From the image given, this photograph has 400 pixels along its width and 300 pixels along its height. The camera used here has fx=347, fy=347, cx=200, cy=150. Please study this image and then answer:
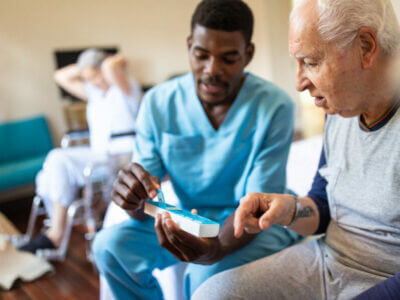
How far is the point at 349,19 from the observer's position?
69cm

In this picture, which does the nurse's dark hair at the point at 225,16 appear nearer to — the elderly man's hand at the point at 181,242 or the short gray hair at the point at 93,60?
the elderly man's hand at the point at 181,242

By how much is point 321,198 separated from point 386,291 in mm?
367

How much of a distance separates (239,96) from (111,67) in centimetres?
161

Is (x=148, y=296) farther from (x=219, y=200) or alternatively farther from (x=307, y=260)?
(x=307, y=260)

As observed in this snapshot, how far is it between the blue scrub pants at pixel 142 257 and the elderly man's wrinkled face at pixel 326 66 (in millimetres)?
459

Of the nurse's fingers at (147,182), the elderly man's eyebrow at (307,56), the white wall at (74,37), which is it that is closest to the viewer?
the elderly man's eyebrow at (307,56)

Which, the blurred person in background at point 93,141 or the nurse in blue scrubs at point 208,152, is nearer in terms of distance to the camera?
the nurse in blue scrubs at point 208,152

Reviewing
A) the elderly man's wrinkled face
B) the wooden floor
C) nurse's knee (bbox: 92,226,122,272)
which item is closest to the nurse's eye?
the elderly man's wrinkled face

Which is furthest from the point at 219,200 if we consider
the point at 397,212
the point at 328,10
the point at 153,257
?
the point at 328,10

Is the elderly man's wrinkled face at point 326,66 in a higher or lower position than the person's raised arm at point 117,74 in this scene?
higher

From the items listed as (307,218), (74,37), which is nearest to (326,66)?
(307,218)

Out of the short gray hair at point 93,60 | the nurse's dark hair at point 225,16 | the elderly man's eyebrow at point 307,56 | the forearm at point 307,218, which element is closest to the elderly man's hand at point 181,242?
the forearm at point 307,218

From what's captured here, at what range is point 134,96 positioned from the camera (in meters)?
2.54

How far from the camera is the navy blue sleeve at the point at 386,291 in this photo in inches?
24.5
